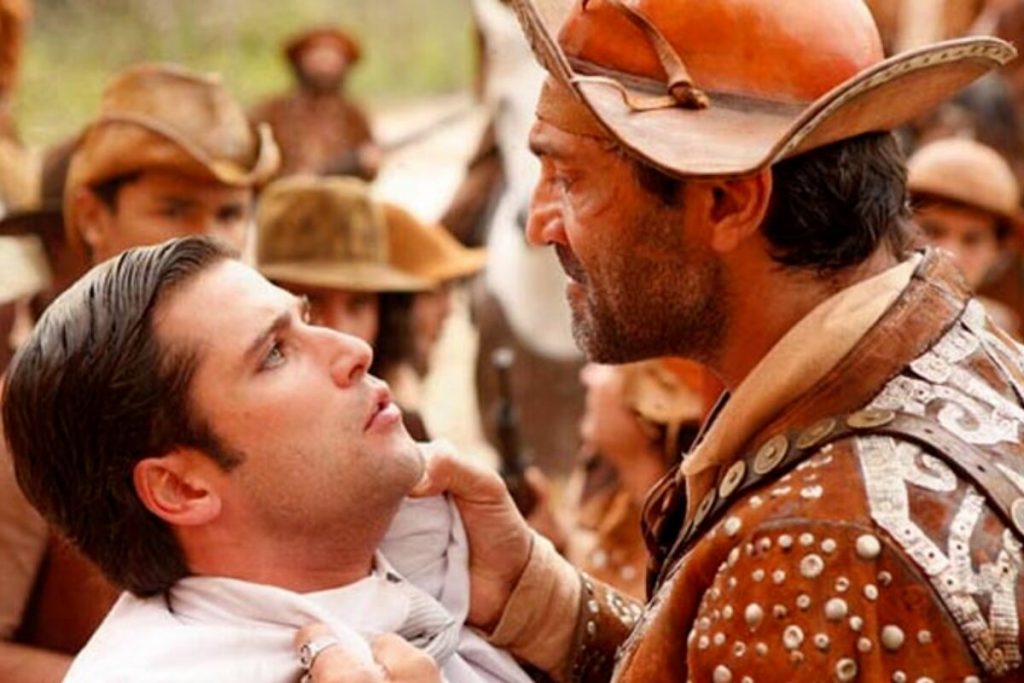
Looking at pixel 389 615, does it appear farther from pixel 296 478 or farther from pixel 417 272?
pixel 417 272

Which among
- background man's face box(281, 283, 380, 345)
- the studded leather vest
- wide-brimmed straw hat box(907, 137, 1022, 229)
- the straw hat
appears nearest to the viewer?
the studded leather vest

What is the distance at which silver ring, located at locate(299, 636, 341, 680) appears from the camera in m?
3.28

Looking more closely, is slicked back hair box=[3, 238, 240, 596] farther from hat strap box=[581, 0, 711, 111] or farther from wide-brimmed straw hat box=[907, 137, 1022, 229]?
wide-brimmed straw hat box=[907, 137, 1022, 229]

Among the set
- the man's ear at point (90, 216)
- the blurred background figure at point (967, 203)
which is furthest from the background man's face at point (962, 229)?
the man's ear at point (90, 216)

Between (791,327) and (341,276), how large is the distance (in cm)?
333

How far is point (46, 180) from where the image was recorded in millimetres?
7598

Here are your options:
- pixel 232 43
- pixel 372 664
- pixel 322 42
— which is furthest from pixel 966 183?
pixel 232 43

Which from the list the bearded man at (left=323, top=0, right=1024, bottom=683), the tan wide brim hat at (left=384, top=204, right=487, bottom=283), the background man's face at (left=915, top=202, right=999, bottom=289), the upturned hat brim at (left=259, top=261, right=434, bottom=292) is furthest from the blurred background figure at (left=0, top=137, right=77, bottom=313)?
the background man's face at (left=915, top=202, right=999, bottom=289)

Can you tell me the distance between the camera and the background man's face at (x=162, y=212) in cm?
569

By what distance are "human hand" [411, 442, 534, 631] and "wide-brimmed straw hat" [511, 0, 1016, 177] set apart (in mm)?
610

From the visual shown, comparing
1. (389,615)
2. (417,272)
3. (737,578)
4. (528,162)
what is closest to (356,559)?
(389,615)

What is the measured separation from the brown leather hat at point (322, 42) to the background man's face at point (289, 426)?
38.9 ft

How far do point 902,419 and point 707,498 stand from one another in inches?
13.3

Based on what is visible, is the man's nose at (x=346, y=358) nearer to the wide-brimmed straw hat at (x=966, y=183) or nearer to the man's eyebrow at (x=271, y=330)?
the man's eyebrow at (x=271, y=330)
